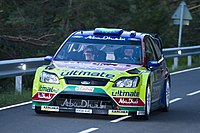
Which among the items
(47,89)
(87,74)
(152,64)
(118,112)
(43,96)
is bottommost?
(118,112)

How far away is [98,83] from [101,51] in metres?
1.30

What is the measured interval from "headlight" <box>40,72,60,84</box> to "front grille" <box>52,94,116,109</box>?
0.25 meters

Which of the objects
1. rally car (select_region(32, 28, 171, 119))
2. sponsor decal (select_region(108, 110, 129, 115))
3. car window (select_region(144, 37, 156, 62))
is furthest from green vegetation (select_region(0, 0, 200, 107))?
sponsor decal (select_region(108, 110, 129, 115))

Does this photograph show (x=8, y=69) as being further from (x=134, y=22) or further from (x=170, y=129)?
(x=134, y=22)

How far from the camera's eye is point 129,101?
1295cm

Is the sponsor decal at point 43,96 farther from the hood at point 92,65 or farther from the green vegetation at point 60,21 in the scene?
the green vegetation at point 60,21

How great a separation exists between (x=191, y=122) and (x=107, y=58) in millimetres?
1818

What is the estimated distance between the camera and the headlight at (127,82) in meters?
12.9

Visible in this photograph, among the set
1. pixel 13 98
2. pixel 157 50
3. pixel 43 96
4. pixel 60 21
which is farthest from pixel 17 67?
pixel 60 21

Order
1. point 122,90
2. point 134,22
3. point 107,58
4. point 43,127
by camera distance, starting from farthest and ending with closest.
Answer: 1. point 134,22
2. point 107,58
3. point 122,90
4. point 43,127

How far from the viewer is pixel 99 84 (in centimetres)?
1288

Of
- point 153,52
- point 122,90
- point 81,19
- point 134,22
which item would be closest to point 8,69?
point 153,52

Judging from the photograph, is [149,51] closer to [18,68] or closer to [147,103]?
[147,103]

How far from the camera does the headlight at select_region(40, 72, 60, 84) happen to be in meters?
13.0
